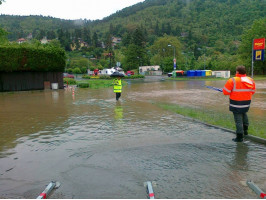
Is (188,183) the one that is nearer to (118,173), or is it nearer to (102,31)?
(118,173)

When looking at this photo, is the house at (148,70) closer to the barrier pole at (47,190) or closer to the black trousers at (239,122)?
the black trousers at (239,122)

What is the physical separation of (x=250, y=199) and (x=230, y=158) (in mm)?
1774

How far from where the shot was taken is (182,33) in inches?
6176

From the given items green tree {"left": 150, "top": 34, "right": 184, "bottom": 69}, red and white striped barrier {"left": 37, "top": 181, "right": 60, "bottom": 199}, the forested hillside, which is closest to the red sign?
red and white striped barrier {"left": 37, "top": 181, "right": 60, "bottom": 199}

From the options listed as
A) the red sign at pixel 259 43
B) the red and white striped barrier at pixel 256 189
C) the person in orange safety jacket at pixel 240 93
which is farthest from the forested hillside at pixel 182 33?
the red and white striped barrier at pixel 256 189

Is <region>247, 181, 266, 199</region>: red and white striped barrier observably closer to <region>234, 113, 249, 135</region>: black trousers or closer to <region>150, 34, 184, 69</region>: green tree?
<region>234, 113, 249, 135</region>: black trousers

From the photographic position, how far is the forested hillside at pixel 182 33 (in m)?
86.8

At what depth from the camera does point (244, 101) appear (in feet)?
20.9

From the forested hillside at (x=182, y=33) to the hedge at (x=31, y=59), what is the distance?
52.2 metres

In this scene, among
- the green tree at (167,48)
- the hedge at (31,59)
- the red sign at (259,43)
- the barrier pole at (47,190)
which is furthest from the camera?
the green tree at (167,48)

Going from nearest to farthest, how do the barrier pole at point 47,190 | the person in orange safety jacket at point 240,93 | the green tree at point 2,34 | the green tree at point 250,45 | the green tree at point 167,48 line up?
the barrier pole at point 47,190
the person in orange safety jacket at point 240,93
the green tree at point 2,34
the green tree at point 250,45
the green tree at point 167,48

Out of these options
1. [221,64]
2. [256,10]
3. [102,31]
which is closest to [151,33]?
[102,31]

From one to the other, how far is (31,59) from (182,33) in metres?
143

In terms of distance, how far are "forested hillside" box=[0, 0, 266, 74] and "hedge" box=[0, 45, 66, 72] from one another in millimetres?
52230
